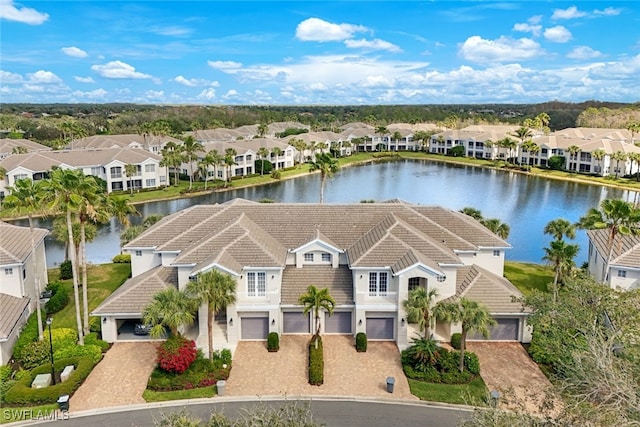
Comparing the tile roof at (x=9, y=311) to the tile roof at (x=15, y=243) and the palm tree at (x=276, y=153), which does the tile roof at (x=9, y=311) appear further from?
the palm tree at (x=276, y=153)

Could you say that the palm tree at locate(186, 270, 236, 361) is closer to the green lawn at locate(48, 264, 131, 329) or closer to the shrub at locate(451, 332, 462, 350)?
the green lawn at locate(48, 264, 131, 329)

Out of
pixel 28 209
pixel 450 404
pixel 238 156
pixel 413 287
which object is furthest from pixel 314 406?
pixel 238 156

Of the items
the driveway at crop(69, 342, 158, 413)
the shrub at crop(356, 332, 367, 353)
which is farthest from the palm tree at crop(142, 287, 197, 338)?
the shrub at crop(356, 332, 367, 353)

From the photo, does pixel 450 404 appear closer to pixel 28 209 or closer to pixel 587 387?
pixel 587 387

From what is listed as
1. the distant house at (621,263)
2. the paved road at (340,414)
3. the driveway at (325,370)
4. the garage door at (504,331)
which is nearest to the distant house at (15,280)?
the paved road at (340,414)

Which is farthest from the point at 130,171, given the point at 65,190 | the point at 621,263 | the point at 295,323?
the point at 621,263

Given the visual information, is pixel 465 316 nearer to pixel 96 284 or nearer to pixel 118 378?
pixel 118 378
